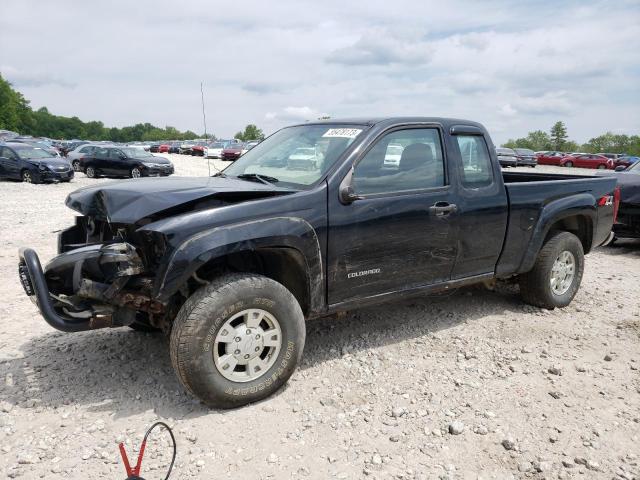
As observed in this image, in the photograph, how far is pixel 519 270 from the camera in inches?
196

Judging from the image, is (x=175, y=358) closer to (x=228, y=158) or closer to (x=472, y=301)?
(x=472, y=301)

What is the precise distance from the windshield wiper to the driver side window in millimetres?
643

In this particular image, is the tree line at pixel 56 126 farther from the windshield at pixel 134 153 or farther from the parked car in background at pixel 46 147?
the windshield at pixel 134 153

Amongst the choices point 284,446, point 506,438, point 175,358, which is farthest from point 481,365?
point 175,358

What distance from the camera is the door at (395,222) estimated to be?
3.71 metres

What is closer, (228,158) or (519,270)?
(519,270)

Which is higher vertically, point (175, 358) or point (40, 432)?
point (175, 358)

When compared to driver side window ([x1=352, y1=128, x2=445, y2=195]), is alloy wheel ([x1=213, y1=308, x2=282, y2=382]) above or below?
below

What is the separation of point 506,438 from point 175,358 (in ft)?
6.51

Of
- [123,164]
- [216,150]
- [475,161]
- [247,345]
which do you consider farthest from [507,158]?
[247,345]

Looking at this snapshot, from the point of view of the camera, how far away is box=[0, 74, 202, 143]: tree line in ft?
311

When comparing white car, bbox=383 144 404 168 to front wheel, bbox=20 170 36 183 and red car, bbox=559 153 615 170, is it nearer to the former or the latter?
front wheel, bbox=20 170 36 183

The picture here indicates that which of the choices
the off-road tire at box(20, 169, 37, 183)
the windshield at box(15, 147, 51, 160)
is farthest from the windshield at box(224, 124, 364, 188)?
the windshield at box(15, 147, 51, 160)

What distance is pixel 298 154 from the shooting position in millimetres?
4148
